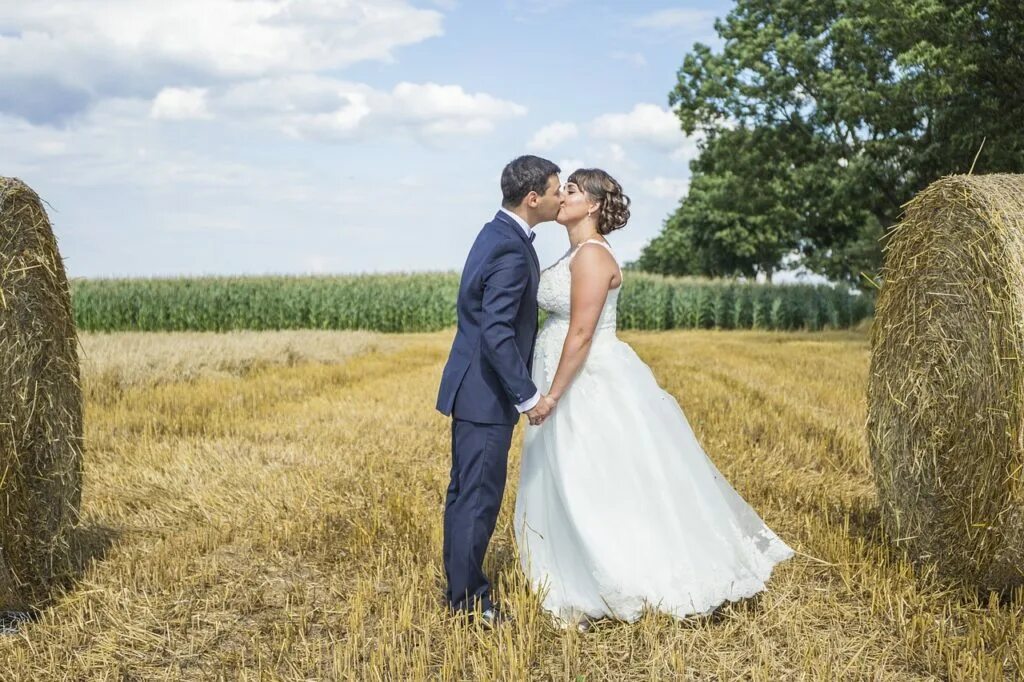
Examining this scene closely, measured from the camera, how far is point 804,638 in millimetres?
4547

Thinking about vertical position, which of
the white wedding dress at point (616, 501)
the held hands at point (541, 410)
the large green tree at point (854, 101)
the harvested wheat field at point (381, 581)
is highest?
the large green tree at point (854, 101)

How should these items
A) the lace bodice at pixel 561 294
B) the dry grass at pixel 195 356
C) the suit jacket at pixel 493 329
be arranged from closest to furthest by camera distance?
the suit jacket at pixel 493 329
the lace bodice at pixel 561 294
the dry grass at pixel 195 356

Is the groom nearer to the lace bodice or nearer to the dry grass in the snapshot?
the lace bodice

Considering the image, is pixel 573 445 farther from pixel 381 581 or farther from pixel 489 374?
pixel 381 581

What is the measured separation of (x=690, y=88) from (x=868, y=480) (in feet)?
85.1

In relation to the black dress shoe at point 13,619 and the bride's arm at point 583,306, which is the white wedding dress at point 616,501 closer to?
the bride's arm at point 583,306

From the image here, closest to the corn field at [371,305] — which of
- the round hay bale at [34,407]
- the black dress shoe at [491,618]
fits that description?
the round hay bale at [34,407]

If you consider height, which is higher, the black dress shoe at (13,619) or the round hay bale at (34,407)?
the round hay bale at (34,407)

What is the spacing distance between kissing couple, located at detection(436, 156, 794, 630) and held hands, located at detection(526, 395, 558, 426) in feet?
0.03

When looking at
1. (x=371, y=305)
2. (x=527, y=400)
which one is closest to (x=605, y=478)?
(x=527, y=400)

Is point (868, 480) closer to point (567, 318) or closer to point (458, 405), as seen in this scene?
point (567, 318)

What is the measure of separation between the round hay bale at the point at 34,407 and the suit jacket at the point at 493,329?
91.3 inches

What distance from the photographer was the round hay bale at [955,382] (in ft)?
15.9

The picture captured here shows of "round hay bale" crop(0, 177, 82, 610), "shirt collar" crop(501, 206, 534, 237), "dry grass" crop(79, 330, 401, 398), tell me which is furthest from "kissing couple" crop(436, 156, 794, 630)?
"dry grass" crop(79, 330, 401, 398)
